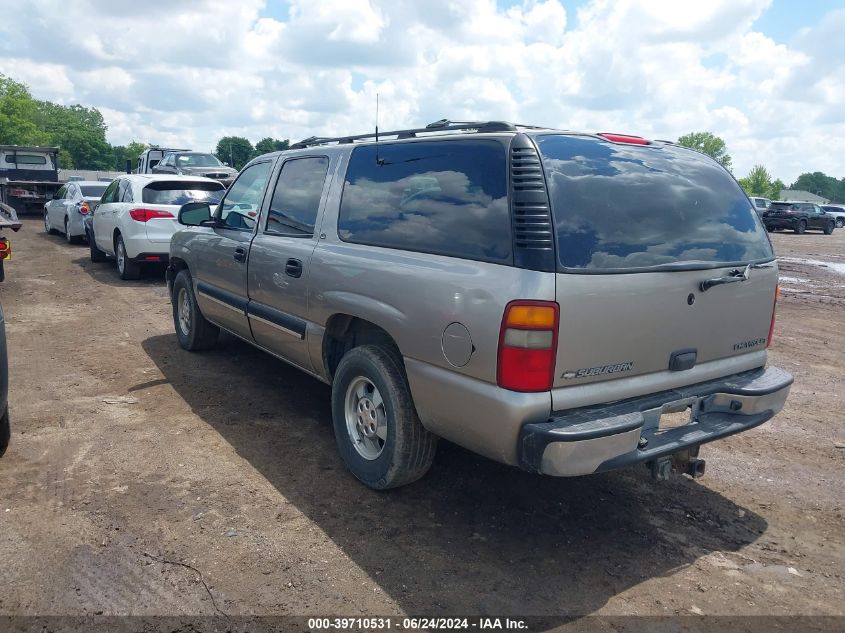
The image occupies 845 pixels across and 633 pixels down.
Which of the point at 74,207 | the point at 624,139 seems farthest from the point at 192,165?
the point at 624,139

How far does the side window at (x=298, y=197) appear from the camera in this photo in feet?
14.8

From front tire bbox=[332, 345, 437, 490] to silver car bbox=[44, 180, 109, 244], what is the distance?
43.0 ft

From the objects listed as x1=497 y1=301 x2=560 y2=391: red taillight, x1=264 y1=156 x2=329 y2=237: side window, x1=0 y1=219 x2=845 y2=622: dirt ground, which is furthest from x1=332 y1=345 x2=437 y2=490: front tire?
x1=264 y1=156 x2=329 y2=237: side window

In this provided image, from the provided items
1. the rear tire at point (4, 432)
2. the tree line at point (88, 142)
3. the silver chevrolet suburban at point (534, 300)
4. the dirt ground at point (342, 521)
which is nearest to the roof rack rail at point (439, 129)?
the silver chevrolet suburban at point (534, 300)

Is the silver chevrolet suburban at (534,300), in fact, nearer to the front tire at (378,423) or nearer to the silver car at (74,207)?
the front tire at (378,423)

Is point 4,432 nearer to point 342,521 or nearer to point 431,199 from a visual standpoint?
point 342,521

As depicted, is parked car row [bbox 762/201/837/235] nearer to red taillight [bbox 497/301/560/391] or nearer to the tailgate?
the tailgate

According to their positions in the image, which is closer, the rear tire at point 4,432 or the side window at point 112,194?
the rear tire at point 4,432

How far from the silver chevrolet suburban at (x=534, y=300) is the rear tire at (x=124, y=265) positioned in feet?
24.6

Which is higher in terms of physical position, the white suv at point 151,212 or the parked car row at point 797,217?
the parked car row at point 797,217

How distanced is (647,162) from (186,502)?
3.13 meters

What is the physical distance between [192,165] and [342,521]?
61.1 ft

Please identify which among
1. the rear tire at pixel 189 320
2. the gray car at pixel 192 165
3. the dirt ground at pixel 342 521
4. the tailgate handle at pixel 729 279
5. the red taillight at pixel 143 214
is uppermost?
the gray car at pixel 192 165

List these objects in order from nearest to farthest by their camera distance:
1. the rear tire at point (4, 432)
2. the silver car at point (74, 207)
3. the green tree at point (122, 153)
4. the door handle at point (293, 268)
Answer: the rear tire at point (4, 432)
the door handle at point (293, 268)
the silver car at point (74, 207)
the green tree at point (122, 153)
